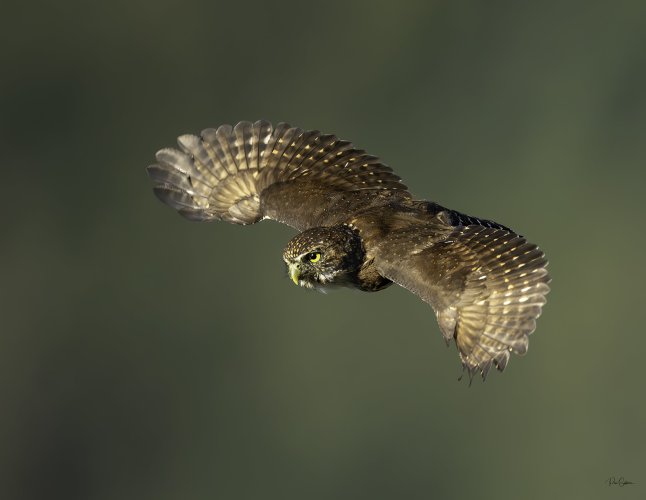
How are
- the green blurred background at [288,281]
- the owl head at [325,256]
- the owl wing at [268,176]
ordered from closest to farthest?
the owl head at [325,256]
the owl wing at [268,176]
the green blurred background at [288,281]

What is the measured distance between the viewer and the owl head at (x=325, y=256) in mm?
10805

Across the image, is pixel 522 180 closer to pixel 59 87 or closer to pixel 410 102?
pixel 410 102

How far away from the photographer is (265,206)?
40.0 ft

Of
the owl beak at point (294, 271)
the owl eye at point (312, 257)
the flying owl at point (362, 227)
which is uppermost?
the flying owl at point (362, 227)

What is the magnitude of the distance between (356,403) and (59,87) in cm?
1806

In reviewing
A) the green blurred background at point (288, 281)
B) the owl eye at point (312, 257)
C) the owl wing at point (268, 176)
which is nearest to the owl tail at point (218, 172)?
the owl wing at point (268, 176)

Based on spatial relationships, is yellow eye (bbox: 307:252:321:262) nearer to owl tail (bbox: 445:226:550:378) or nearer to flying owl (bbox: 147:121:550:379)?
flying owl (bbox: 147:121:550:379)

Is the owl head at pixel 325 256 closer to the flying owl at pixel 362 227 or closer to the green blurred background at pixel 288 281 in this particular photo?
the flying owl at pixel 362 227

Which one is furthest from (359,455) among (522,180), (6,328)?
(6,328)

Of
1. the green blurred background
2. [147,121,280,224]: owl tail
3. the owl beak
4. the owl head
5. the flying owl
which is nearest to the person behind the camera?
the flying owl

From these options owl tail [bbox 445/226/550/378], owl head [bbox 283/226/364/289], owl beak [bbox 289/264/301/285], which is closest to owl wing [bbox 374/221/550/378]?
owl tail [bbox 445/226/550/378]

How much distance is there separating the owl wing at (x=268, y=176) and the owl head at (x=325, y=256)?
2.32ft

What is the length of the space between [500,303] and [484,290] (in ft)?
0.56

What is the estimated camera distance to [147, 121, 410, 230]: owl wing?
11.9 metres
